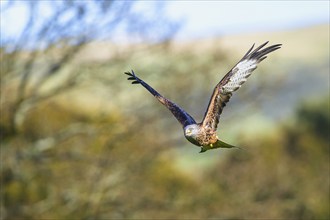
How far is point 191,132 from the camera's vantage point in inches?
234

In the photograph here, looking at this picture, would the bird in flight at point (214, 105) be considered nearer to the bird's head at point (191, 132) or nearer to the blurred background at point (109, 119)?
the bird's head at point (191, 132)

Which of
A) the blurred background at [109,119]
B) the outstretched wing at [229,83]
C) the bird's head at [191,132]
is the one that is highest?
the blurred background at [109,119]

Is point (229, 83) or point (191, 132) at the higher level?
point (229, 83)

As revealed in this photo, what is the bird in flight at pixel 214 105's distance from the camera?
593 centimetres

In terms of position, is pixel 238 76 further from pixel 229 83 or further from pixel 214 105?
pixel 214 105

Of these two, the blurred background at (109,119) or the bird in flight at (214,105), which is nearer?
the bird in flight at (214,105)

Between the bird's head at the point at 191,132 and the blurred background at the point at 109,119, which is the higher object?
the blurred background at the point at 109,119

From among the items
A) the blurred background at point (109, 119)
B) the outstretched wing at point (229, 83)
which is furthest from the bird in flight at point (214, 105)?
the blurred background at point (109, 119)

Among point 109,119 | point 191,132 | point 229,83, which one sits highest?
point 109,119

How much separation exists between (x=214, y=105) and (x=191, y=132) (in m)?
0.40

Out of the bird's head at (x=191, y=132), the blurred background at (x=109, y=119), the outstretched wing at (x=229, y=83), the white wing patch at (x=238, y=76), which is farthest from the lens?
the blurred background at (x=109, y=119)

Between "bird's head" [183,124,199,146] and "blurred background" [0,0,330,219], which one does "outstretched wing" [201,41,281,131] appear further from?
"blurred background" [0,0,330,219]

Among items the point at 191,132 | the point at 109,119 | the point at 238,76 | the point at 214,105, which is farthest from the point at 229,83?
the point at 109,119

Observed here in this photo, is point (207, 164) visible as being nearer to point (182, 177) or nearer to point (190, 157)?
point (190, 157)
